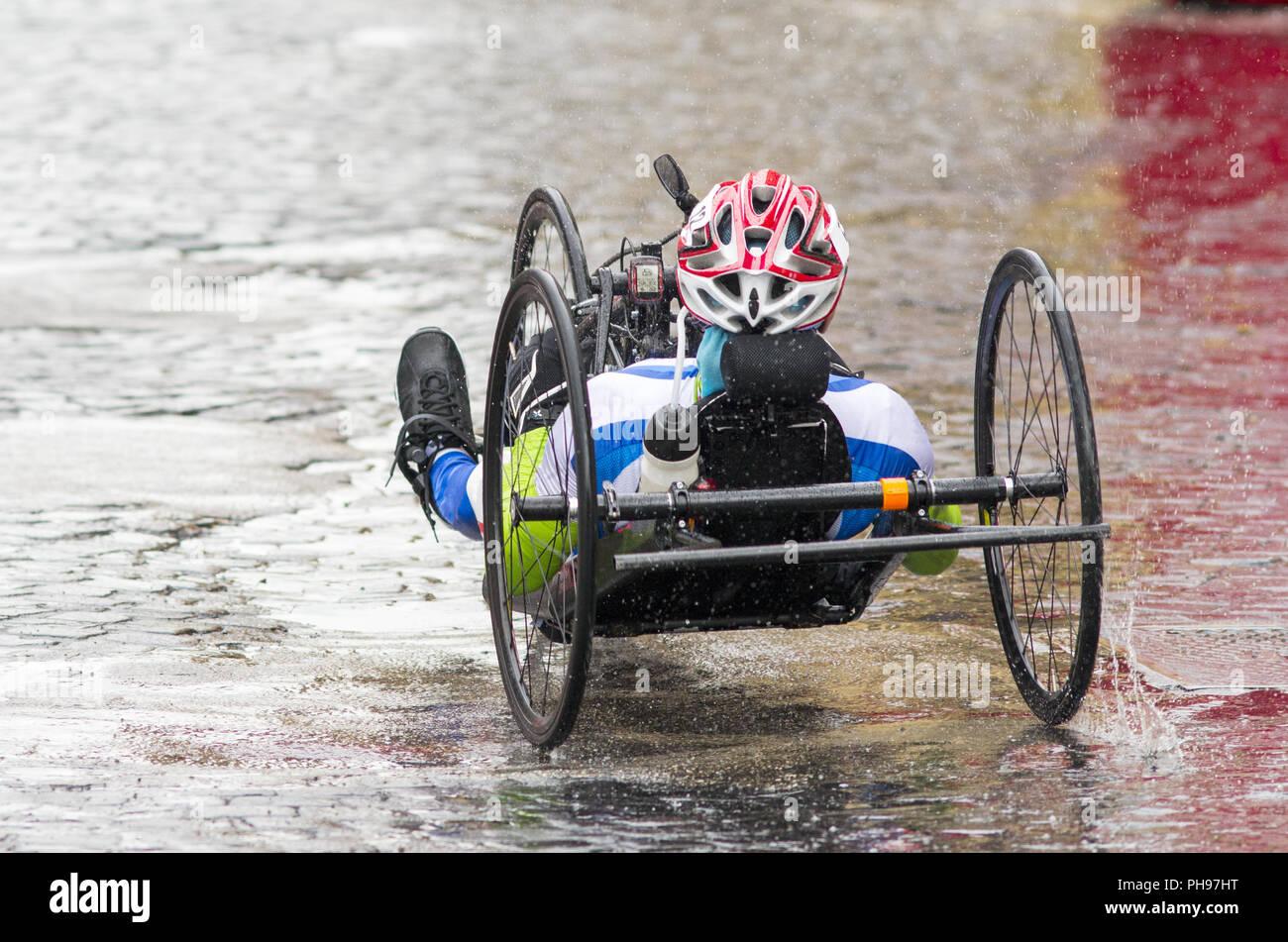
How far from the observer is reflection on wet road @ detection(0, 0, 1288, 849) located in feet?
14.1

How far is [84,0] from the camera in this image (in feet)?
85.3

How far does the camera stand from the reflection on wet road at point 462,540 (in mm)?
4285

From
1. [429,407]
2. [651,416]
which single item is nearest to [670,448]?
[651,416]

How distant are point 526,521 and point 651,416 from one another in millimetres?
414

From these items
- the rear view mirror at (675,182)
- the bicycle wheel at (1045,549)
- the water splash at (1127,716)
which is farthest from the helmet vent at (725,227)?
the water splash at (1127,716)

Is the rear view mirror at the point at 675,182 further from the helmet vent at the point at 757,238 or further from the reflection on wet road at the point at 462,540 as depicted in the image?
the reflection on wet road at the point at 462,540

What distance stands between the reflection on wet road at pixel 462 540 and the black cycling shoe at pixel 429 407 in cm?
58

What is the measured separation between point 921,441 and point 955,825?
39.7 inches

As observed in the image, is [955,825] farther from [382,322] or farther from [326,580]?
[382,322]

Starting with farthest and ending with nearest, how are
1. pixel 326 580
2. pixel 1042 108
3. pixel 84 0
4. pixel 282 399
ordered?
pixel 84 0 < pixel 1042 108 < pixel 282 399 < pixel 326 580

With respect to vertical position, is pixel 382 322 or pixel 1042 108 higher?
pixel 1042 108

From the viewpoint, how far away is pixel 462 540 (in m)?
6.79

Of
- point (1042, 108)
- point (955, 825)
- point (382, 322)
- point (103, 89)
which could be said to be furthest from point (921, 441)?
point (103, 89)

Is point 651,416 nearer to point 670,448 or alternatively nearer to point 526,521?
point 670,448
